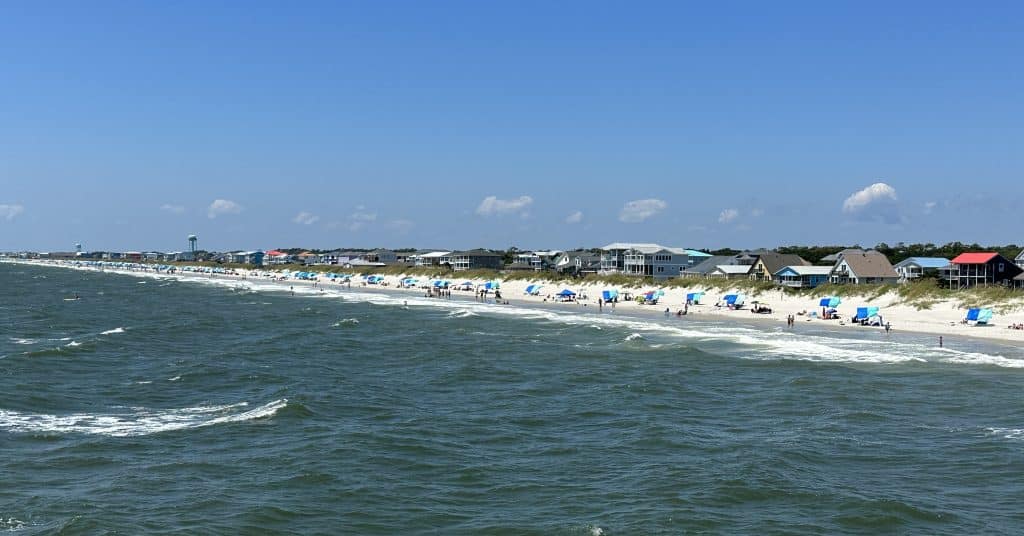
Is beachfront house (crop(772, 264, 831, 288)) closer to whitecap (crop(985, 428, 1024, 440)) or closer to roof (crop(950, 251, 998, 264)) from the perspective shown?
roof (crop(950, 251, 998, 264))

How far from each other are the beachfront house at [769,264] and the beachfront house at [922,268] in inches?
553

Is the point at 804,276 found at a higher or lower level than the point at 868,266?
lower

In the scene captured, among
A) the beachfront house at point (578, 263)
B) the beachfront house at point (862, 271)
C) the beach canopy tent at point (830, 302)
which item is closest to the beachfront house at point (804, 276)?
the beachfront house at point (862, 271)

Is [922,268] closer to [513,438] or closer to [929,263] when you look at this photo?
[929,263]

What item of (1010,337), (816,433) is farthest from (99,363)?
(1010,337)

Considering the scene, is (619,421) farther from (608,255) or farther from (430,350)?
(608,255)

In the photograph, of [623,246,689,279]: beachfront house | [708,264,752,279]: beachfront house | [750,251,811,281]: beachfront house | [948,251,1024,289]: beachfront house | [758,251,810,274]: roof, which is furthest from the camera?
[623,246,689,279]: beachfront house

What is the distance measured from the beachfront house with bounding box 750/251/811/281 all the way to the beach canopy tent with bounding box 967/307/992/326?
151ft

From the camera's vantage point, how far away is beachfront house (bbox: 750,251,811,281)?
112 m

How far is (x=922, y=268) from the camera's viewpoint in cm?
10125

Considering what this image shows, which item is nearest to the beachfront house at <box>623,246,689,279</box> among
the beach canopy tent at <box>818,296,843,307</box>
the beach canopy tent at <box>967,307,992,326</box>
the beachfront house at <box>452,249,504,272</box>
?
the beach canopy tent at <box>818,296,843,307</box>

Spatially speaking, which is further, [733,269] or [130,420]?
[733,269]

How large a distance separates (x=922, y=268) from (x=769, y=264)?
19388mm

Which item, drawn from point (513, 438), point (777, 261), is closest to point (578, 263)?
point (777, 261)
